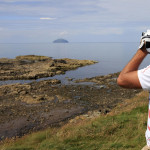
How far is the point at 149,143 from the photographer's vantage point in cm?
273

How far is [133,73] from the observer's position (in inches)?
88.6

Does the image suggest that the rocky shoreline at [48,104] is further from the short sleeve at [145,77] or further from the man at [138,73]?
the short sleeve at [145,77]

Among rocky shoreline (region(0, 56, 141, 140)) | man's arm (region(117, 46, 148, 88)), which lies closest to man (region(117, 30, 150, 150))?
man's arm (region(117, 46, 148, 88))

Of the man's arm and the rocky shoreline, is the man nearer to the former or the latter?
the man's arm

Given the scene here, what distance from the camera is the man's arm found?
2.22 m

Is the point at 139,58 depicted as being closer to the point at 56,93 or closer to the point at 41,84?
the point at 56,93

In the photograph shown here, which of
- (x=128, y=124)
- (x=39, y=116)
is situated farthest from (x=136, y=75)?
(x=39, y=116)

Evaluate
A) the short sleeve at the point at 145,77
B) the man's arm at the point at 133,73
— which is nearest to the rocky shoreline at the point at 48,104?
the man's arm at the point at 133,73

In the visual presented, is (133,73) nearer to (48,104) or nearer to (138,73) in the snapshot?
(138,73)

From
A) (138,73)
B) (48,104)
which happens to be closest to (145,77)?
(138,73)

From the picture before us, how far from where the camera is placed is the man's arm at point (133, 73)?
222 centimetres

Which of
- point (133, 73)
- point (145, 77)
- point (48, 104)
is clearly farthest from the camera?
point (48, 104)

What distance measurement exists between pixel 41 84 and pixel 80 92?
832 centimetres

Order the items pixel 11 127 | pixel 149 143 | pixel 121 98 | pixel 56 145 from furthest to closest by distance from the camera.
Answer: pixel 121 98
pixel 11 127
pixel 56 145
pixel 149 143
